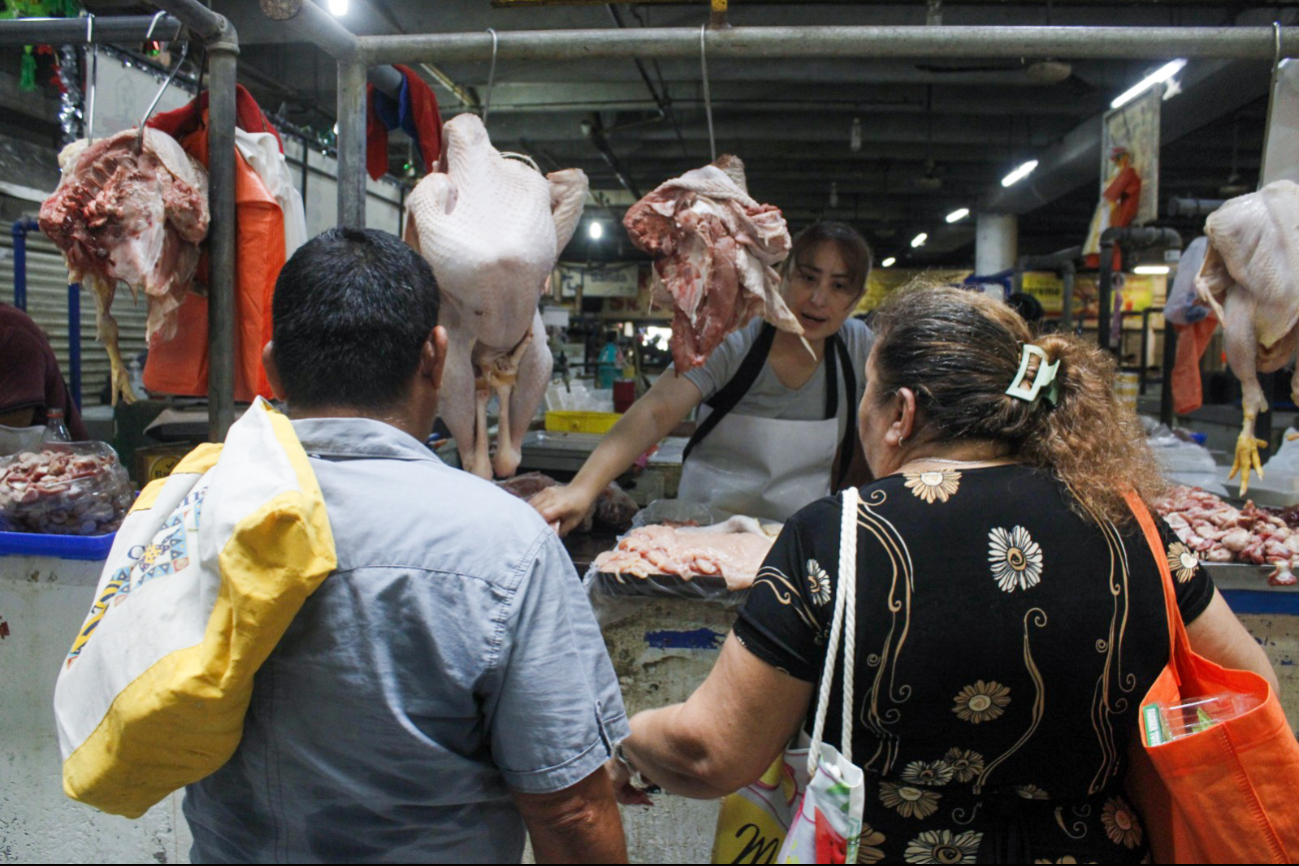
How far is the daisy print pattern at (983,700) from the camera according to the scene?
1.25m

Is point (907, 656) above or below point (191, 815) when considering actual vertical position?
above

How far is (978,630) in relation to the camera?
1240 mm

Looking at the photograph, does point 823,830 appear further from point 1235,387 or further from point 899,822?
point 1235,387

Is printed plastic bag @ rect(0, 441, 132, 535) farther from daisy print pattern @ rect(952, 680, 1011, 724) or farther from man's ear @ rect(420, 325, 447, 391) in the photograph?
daisy print pattern @ rect(952, 680, 1011, 724)

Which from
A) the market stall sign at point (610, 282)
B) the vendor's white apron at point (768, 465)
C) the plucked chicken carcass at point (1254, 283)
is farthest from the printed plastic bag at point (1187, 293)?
the market stall sign at point (610, 282)

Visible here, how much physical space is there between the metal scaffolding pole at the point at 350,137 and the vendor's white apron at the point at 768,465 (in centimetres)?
133

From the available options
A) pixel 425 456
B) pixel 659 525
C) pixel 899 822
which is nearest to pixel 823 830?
pixel 899 822

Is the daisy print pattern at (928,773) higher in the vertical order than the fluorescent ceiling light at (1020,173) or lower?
lower

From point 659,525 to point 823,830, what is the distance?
147 cm

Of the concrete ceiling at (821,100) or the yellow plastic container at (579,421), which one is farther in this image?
the concrete ceiling at (821,100)

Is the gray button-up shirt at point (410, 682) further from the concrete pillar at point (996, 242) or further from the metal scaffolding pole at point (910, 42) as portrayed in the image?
the concrete pillar at point (996, 242)

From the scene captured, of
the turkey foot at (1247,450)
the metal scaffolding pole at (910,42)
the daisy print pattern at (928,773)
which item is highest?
the metal scaffolding pole at (910,42)

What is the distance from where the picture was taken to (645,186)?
1504 centimetres

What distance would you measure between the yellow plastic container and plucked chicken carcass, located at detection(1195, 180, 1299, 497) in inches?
114
